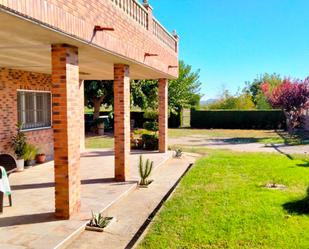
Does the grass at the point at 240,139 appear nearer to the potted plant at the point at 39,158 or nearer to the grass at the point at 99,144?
the grass at the point at 99,144

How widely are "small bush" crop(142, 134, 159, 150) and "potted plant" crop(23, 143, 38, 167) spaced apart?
19.1ft

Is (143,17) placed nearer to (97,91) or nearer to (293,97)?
(97,91)

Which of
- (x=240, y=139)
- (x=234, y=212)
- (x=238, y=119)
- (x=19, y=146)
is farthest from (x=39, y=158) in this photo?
(x=238, y=119)

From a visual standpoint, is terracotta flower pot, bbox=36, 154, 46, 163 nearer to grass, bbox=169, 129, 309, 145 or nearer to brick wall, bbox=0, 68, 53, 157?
brick wall, bbox=0, 68, 53, 157

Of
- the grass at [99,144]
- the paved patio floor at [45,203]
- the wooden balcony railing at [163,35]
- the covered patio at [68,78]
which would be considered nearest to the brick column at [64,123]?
the covered patio at [68,78]

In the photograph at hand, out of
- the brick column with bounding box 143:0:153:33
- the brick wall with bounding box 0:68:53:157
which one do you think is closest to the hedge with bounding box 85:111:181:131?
the brick wall with bounding box 0:68:53:157

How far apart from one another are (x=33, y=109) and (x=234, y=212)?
29.9ft

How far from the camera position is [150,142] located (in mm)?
17000

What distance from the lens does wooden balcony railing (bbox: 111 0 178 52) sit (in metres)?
8.87

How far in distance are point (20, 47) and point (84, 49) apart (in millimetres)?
1244

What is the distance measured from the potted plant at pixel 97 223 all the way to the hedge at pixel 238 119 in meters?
30.3

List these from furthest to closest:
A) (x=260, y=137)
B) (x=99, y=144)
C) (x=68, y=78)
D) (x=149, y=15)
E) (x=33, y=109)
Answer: (x=260, y=137), (x=99, y=144), (x=33, y=109), (x=149, y=15), (x=68, y=78)

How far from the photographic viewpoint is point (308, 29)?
32.6 m

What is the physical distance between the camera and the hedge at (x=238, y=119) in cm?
3447
